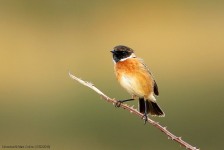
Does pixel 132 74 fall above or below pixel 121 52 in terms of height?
below

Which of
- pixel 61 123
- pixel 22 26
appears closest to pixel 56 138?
pixel 61 123

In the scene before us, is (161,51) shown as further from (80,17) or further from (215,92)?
(80,17)

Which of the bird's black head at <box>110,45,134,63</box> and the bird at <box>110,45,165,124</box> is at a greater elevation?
the bird's black head at <box>110,45,134,63</box>

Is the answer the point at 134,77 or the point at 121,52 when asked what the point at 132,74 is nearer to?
the point at 134,77

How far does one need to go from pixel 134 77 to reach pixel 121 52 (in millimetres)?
368

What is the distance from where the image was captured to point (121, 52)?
446 cm

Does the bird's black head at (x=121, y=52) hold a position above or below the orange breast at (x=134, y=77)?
above

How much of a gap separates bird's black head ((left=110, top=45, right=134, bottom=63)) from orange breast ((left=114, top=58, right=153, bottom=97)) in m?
0.07

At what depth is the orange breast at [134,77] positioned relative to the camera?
435 centimetres

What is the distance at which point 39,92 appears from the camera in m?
10.5

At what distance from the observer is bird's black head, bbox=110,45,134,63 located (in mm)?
4402

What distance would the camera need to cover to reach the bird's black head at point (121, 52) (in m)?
4.40

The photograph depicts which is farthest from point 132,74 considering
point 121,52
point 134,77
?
point 121,52

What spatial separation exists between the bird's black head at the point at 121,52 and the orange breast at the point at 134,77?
7 centimetres
